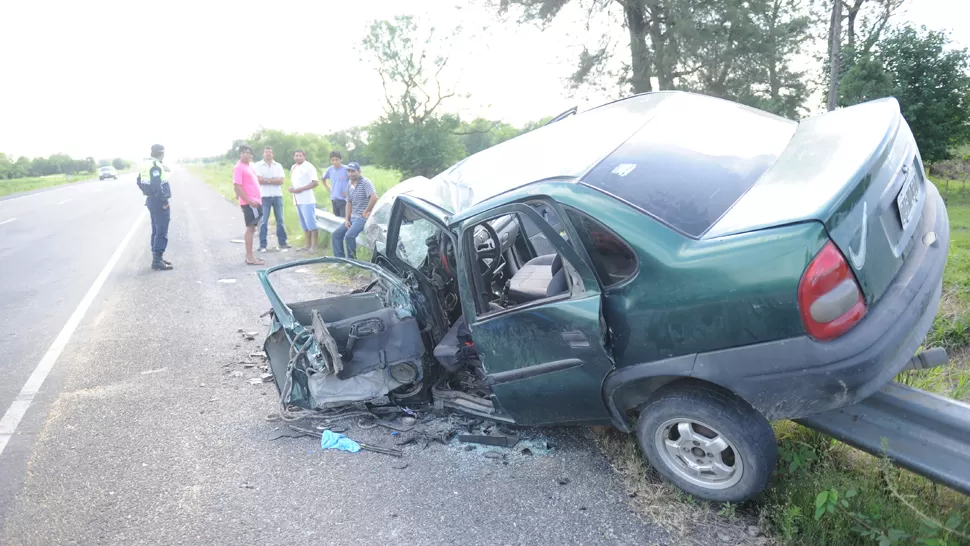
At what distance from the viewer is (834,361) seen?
2.18 meters

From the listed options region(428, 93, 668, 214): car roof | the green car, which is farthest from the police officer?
region(428, 93, 668, 214): car roof

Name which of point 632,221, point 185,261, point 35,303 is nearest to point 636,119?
point 632,221

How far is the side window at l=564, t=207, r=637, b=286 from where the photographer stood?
2.69 meters

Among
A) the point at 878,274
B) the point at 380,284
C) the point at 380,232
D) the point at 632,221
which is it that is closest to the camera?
the point at 878,274

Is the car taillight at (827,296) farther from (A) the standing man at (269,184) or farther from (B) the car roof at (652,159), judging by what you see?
(A) the standing man at (269,184)

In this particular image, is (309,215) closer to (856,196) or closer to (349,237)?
(349,237)

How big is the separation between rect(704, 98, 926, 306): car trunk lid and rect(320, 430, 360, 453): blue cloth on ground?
7.83 feet

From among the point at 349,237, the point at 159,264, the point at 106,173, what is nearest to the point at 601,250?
the point at 349,237

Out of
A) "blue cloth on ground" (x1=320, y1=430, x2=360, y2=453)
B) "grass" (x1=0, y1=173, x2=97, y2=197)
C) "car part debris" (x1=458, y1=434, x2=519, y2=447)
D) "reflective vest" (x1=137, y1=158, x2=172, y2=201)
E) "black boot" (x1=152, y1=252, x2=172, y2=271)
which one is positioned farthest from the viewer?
"grass" (x1=0, y1=173, x2=97, y2=197)

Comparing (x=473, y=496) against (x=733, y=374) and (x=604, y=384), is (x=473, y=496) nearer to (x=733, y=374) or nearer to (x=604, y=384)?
(x=604, y=384)

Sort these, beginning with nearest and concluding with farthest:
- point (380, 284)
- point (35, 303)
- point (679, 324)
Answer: point (679, 324), point (380, 284), point (35, 303)

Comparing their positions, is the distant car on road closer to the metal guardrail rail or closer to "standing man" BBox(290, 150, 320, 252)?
"standing man" BBox(290, 150, 320, 252)

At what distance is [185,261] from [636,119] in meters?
8.86

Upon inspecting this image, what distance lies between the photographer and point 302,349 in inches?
148
